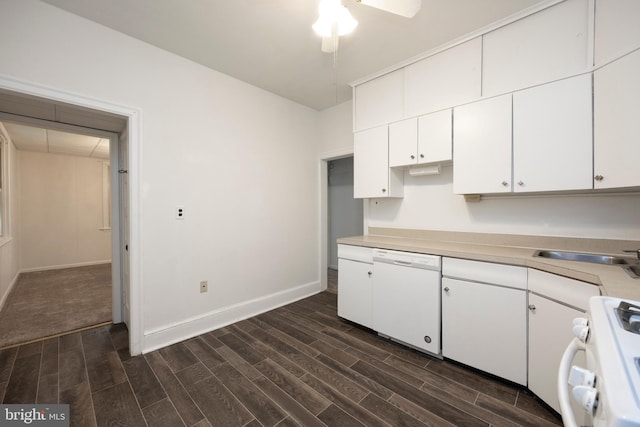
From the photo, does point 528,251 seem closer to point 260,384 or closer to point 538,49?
point 538,49

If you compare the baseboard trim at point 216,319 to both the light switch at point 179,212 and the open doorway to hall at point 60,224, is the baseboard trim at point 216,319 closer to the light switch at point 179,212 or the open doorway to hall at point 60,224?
the light switch at point 179,212

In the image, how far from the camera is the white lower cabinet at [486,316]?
5.57 ft

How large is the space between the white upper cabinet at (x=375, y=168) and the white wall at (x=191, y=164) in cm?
94

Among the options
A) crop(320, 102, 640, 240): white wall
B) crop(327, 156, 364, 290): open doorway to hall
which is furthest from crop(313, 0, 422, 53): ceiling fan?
crop(327, 156, 364, 290): open doorway to hall

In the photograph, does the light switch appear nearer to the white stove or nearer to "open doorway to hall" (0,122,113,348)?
"open doorway to hall" (0,122,113,348)

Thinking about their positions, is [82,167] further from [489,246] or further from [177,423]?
[489,246]

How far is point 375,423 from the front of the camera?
4.80ft

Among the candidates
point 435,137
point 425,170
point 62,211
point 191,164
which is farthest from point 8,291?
point 435,137

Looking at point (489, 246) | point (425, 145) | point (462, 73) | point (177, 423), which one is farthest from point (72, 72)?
point (489, 246)

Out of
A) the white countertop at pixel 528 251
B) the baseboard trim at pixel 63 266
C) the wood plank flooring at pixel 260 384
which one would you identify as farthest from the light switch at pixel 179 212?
the baseboard trim at pixel 63 266

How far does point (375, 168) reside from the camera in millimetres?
2752

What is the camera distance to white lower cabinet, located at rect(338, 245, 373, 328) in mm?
2502

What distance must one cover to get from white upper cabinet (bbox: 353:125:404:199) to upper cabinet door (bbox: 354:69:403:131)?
0.33 ft

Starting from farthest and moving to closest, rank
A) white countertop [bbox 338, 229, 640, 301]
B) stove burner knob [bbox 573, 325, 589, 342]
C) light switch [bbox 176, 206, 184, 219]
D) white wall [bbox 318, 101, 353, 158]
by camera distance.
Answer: white wall [bbox 318, 101, 353, 158]
light switch [bbox 176, 206, 184, 219]
white countertop [bbox 338, 229, 640, 301]
stove burner knob [bbox 573, 325, 589, 342]
